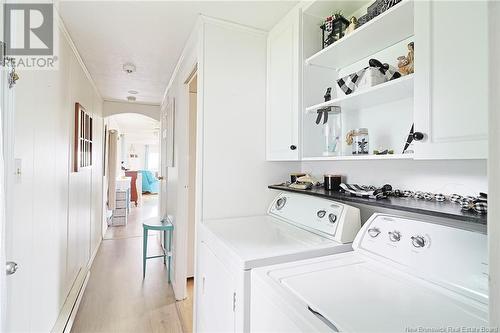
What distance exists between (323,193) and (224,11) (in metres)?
1.32

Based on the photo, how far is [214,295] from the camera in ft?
4.43

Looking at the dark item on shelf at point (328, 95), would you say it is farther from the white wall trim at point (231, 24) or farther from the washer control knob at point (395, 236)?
the washer control knob at point (395, 236)

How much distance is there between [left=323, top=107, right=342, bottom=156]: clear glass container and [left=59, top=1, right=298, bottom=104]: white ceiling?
2.48 ft

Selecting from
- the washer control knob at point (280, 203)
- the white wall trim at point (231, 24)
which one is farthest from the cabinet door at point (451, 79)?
the white wall trim at point (231, 24)

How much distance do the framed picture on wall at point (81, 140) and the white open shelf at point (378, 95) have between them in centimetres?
205

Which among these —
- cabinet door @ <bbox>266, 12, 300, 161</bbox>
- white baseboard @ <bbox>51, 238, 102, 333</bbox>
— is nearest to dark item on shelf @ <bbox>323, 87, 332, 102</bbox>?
cabinet door @ <bbox>266, 12, 300, 161</bbox>

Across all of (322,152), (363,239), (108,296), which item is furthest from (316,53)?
(108,296)

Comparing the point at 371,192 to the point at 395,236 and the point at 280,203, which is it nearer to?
the point at 395,236

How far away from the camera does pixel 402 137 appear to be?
1.28 m

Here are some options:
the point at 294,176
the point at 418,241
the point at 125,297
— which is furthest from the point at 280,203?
the point at 125,297

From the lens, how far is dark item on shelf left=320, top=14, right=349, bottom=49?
1.44 m

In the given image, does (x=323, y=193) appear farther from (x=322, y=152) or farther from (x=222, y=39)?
(x=222, y=39)

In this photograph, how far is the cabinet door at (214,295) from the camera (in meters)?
→ 1.15

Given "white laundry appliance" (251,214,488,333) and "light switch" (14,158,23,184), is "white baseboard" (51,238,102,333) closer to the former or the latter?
"light switch" (14,158,23,184)
